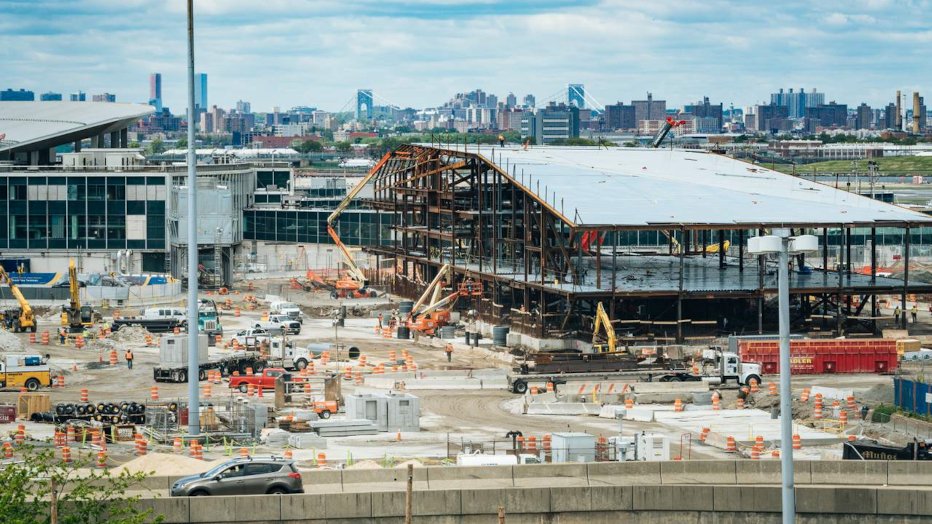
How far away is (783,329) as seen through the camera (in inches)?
1123

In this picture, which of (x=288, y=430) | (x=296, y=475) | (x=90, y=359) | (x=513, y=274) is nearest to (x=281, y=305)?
(x=513, y=274)

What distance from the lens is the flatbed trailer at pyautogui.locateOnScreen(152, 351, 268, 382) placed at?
245ft

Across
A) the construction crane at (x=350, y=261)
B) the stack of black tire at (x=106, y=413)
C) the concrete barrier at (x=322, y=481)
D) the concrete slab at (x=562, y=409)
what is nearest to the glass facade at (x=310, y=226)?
the construction crane at (x=350, y=261)

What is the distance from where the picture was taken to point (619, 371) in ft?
241

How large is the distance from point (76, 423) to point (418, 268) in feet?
212

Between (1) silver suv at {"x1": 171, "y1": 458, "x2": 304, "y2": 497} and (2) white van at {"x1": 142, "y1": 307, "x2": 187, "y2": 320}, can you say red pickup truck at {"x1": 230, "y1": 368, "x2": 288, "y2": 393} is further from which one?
(1) silver suv at {"x1": 171, "y1": 458, "x2": 304, "y2": 497}

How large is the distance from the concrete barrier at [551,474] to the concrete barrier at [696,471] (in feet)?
6.45

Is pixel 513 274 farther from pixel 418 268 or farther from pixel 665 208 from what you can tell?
pixel 418 268

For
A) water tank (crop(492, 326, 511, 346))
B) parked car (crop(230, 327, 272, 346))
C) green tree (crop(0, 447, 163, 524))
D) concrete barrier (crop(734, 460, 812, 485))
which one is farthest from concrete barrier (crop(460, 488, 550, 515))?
water tank (crop(492, 326, 511, 346))

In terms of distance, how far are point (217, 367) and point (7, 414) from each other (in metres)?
15.6

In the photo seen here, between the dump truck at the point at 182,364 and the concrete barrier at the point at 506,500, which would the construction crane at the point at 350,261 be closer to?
the dump truck at the point at 182,364

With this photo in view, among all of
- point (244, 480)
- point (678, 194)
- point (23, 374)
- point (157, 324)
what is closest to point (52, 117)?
point (157, 324)

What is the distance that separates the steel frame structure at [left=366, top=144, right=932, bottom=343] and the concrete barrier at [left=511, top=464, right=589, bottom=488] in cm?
4555

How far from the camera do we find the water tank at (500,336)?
90875 mm
